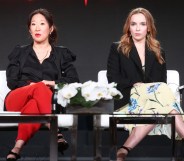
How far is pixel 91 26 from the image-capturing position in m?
5.95

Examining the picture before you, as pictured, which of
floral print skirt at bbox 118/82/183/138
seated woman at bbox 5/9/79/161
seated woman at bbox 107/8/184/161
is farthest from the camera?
seated woman at bbox 5/9/79/161

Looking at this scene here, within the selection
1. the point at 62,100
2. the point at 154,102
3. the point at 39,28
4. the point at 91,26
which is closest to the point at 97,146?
the point at 154,102

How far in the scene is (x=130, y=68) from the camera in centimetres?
455

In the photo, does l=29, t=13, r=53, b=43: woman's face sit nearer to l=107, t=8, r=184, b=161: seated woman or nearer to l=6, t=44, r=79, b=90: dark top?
l=6, t=44, r=79, b=90: dark top

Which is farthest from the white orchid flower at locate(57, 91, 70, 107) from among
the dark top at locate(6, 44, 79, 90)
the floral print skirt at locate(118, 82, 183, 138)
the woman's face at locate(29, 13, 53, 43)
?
the woman's face at locate(29, 13, 53, 43)

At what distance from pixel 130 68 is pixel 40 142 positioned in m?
1.46

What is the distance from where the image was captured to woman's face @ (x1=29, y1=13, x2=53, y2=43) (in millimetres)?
4527

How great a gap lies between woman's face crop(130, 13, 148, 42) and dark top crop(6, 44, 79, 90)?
0.58 meters

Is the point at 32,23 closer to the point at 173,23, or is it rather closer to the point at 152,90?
the point at 152,90

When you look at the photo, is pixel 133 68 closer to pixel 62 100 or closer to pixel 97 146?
pixel 97 146

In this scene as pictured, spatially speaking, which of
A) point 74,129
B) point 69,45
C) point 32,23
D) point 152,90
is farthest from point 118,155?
point 69,45

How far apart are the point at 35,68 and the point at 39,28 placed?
1.05 ft

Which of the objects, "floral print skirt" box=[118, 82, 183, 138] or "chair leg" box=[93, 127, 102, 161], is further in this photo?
"floral print skirt" box=[118, 82, 183, 138]

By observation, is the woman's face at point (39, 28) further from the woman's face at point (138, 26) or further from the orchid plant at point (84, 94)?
the orchid plant at point (84, 94)
